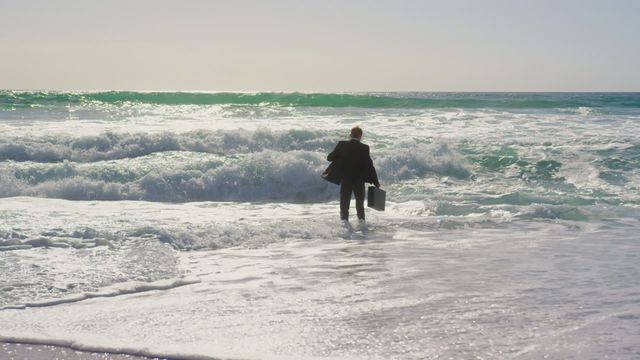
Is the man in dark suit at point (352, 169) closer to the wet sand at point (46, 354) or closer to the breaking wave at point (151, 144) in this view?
the wet sand at point (46, 354)

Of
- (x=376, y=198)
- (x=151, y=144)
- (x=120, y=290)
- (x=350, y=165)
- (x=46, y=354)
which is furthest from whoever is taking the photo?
(x=151, y=144)

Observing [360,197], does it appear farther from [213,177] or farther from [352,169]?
[213,177]

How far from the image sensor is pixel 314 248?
9.24m

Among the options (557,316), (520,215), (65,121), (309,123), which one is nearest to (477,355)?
(557,316)

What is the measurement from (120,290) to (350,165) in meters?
5.28

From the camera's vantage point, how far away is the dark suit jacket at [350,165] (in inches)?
448

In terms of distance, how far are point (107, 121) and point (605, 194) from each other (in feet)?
68.6

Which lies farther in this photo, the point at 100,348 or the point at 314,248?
the point at 314,248

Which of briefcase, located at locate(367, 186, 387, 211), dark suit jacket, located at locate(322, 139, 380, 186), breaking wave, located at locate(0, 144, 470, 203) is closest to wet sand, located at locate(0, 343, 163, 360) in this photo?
dark suit jacket, located at locate(322, 139, 380, 186)

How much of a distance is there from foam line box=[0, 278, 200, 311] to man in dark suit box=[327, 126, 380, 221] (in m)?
4.46

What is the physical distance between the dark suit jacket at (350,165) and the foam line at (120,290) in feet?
14.7

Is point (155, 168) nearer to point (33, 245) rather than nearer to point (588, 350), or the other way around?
point (33, 245)

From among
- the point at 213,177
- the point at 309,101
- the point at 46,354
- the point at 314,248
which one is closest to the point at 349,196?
the point at 314,248

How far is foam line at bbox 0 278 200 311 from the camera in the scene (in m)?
6.23
